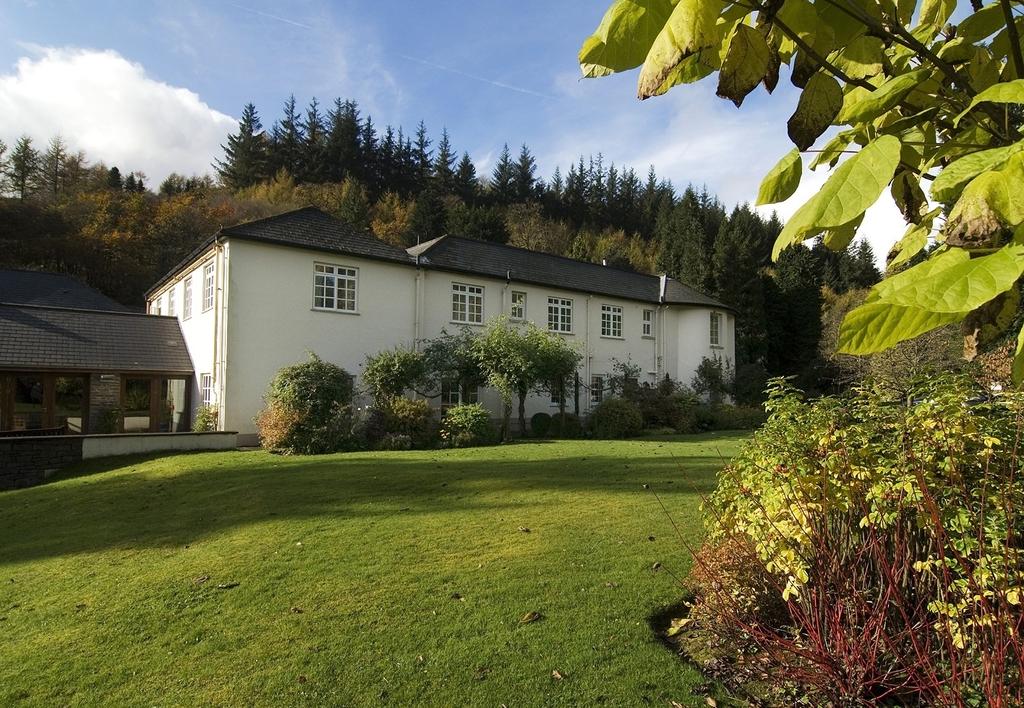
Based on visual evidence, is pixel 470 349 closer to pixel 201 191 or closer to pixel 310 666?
pixel 310 666

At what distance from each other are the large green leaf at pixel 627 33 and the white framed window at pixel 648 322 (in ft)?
100

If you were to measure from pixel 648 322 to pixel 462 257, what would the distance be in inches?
441

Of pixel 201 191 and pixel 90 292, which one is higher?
pixel 201 191

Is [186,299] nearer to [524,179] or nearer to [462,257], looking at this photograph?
[462,257]

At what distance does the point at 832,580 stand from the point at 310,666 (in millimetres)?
3671

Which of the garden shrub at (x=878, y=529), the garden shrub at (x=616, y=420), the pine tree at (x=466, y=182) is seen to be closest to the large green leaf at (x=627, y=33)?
the garden shrub at (x=878, y=529)

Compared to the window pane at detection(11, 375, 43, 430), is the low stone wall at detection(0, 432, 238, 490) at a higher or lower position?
lower

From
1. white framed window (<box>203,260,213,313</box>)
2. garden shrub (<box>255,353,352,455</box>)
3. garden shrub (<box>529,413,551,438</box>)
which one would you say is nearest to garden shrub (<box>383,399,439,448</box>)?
garden shrub (<box>255,353,352,455</box>)

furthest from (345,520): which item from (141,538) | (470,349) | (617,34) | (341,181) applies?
(341,181)

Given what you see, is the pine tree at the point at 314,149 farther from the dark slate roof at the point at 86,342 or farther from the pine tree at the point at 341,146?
the dark slate roof at the point at 86,342

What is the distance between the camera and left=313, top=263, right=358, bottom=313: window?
20.8 m

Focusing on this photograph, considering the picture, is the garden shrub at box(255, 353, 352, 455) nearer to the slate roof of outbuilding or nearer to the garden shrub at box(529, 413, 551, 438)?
the slate roof of outbuilding

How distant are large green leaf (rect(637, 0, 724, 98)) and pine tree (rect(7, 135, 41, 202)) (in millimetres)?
61276

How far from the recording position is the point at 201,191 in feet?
177
